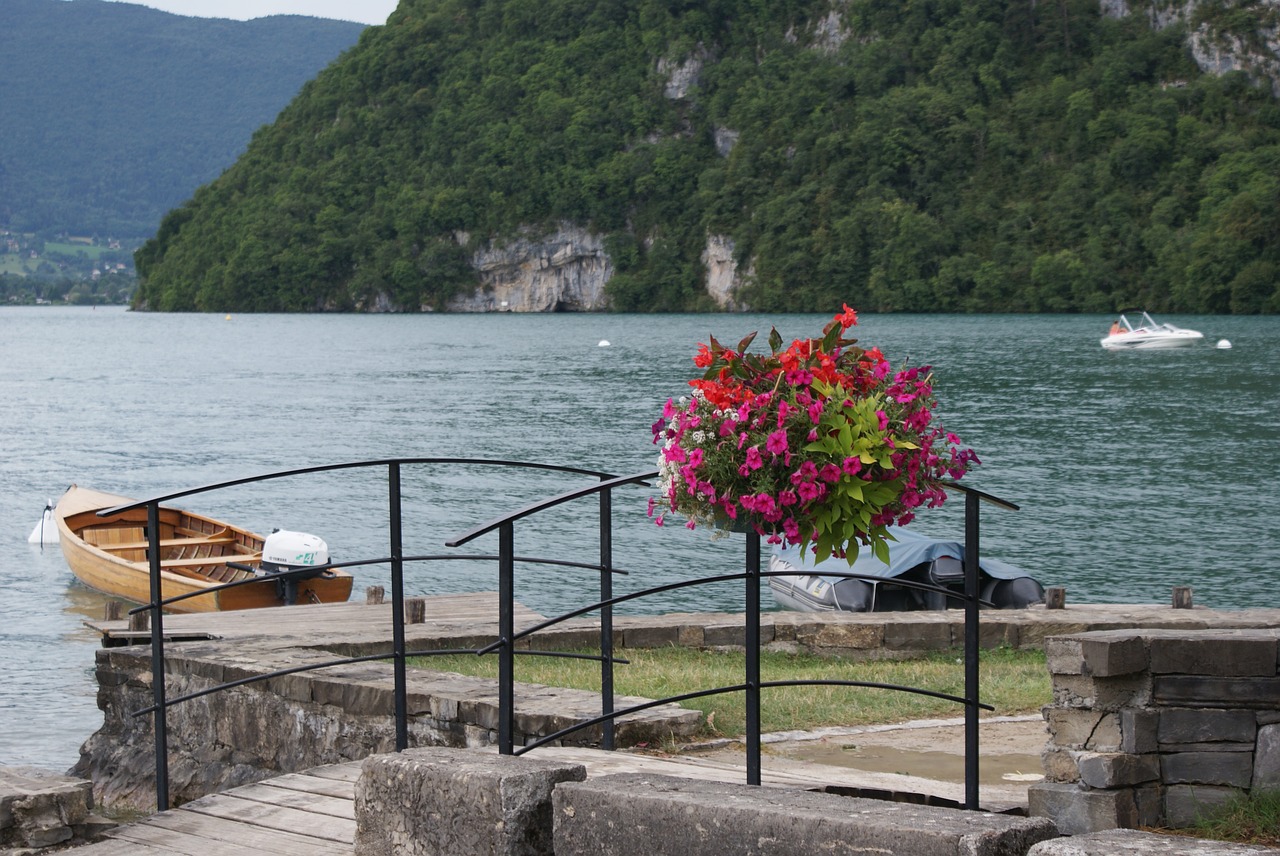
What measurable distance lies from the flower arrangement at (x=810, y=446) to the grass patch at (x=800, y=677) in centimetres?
279

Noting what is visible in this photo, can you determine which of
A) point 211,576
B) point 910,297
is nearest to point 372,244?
point 910,297

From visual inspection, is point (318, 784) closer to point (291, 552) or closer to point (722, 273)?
point (291, 552)

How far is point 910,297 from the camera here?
136875mm

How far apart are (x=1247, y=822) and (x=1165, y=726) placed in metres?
0.42

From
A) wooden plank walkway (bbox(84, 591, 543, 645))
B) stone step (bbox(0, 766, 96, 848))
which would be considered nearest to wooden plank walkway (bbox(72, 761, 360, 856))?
stone step (bbox(0, 766, 96, 848))

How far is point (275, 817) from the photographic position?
564cm

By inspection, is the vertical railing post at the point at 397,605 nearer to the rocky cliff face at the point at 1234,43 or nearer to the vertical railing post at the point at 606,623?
the vertical railing post at the point at 606,623

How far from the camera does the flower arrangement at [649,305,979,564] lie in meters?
4.68

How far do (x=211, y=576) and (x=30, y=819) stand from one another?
1634 cm

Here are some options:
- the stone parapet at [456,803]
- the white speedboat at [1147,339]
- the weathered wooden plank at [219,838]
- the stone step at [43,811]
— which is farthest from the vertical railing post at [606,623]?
the white speedboat at [1147,339]

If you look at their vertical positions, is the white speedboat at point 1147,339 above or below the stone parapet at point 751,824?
below

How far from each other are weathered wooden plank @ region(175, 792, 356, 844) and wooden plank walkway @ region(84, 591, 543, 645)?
483 cm

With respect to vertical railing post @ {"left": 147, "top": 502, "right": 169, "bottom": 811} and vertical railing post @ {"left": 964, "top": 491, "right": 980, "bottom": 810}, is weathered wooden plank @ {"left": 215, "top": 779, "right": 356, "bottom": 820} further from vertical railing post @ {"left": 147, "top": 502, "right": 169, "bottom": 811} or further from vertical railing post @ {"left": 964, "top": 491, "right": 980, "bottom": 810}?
vertical railing post @ {"left": 964, "top": 491, "right": 980, "bottom": 810}

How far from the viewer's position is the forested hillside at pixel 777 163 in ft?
432
